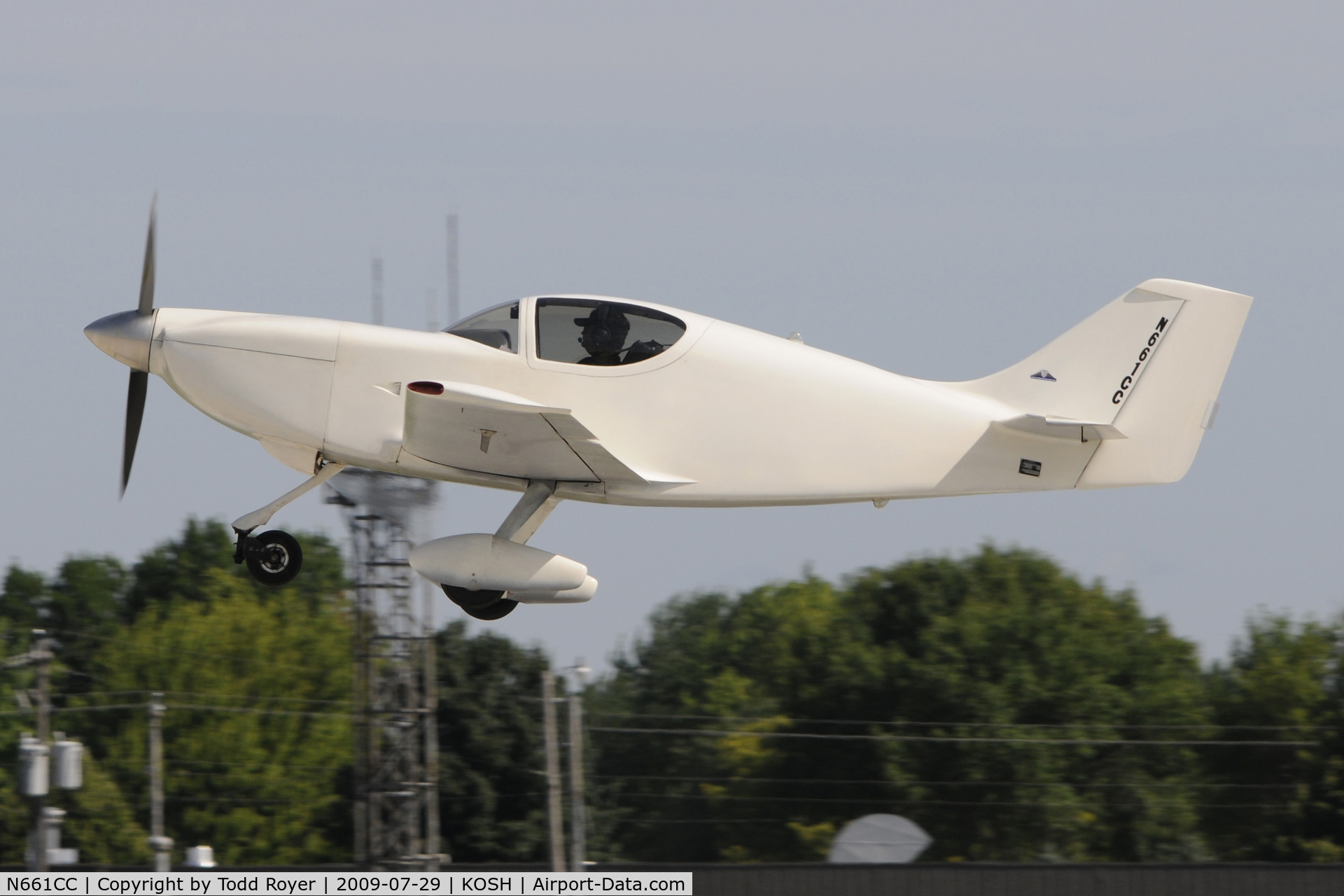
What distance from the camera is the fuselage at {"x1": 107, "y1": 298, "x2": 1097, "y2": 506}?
40.9 ft

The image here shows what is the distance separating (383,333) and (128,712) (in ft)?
127

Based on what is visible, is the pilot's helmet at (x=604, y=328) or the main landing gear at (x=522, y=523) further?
the main landing gear at (x=522, y=523)

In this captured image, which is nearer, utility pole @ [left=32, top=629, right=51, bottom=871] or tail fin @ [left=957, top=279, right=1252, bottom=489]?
tail fin @ [left=957, top=279, right=1252, bottom=489]

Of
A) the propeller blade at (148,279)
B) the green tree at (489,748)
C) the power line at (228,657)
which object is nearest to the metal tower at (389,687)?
the propeller blade at (148,279)

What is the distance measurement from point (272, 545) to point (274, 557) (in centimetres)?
9

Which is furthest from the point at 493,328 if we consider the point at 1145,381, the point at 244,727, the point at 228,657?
the point at 228,657

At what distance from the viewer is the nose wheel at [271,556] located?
42.2 ft

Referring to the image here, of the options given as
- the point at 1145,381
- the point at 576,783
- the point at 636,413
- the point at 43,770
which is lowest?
the point at 576,783

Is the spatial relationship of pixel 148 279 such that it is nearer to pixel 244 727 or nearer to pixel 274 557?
pixel 274 557

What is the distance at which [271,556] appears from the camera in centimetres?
1294

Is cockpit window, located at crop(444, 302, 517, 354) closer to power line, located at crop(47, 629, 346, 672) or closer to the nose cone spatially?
the nose cone

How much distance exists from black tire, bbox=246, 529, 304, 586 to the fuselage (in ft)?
2.03

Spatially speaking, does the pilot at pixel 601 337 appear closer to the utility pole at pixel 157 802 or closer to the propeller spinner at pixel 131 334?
the propeller spinner at pixel 131 334

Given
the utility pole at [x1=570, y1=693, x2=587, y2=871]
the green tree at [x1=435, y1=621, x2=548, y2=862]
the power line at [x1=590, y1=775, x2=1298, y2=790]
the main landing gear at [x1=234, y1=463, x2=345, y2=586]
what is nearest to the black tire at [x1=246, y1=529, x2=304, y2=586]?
the main landing gear at [x1=234, y1=463, x2=345, y2=586]
